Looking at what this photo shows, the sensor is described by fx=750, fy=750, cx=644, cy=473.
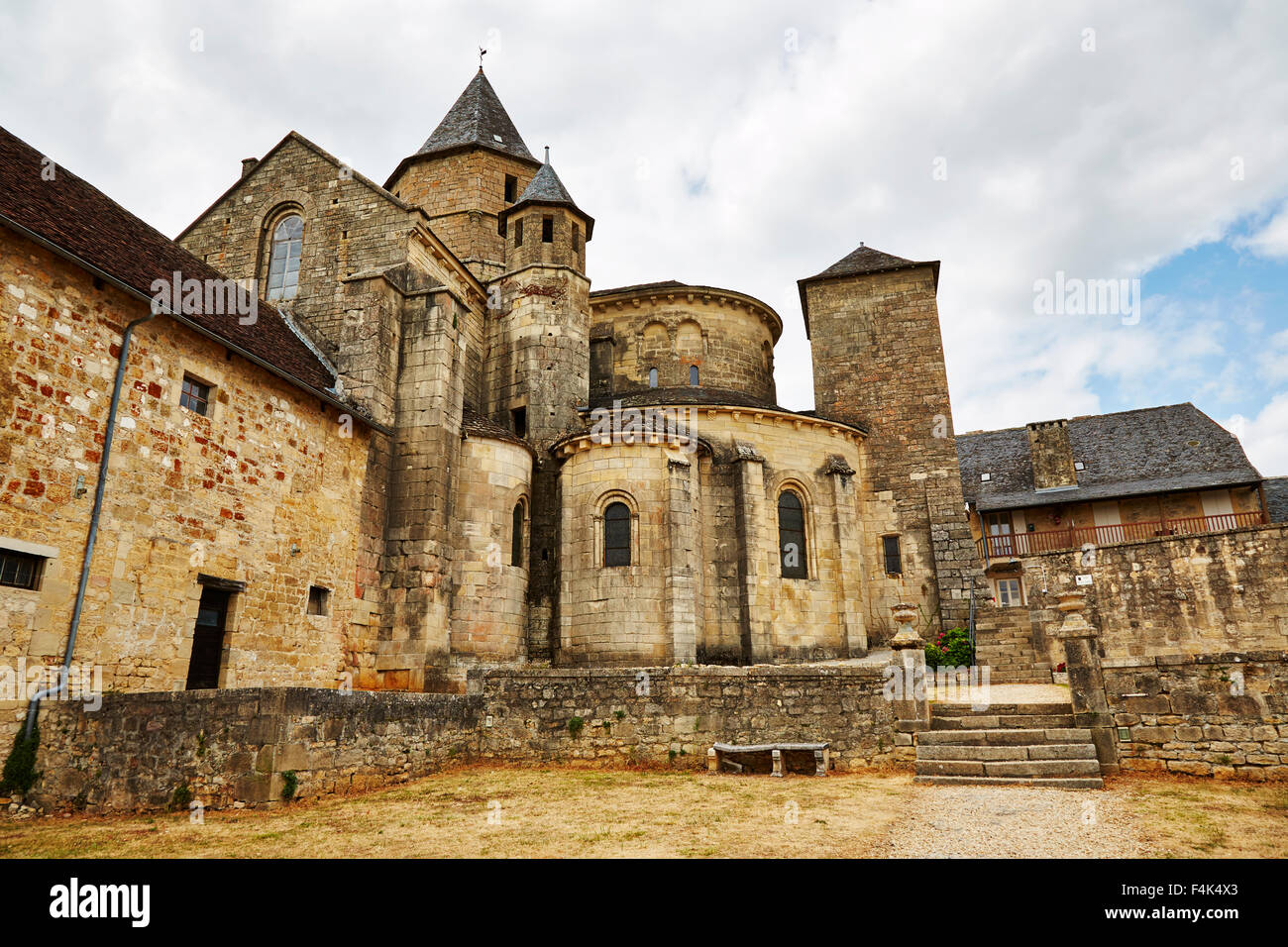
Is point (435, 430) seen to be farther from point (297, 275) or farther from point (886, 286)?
point (886, 286)

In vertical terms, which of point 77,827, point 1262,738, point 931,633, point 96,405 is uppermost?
point 96,405

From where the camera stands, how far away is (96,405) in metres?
10.1

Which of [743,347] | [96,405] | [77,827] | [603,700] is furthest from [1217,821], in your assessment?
[743,347]

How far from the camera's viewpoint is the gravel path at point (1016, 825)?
20.0 feet

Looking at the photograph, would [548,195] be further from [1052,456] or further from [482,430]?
[1052,456]

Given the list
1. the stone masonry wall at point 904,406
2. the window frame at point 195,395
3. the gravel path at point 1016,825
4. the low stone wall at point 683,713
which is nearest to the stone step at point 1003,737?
the low stone wall at point 683,713

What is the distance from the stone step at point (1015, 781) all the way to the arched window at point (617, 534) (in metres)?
8.63

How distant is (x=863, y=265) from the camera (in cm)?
2459

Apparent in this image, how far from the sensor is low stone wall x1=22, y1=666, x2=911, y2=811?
8.66 m

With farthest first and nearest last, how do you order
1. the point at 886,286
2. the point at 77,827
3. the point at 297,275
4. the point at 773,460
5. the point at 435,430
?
the point at 886,286
the point at 773,460
the point at 297,275
the point at 435,430
the point at 77,827

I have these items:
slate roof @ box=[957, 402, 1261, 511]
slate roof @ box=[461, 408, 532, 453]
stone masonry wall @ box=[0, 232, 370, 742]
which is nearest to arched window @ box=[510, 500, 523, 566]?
slate roof @ box=[461, 408, 532, 453]

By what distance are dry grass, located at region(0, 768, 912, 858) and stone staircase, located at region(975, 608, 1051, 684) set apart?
409 inches

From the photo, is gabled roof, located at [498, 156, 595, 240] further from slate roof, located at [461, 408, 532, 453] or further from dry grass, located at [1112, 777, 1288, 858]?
dry grass, located at [1112, 777, 1288, 858]

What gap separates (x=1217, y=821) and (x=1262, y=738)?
2870mm
